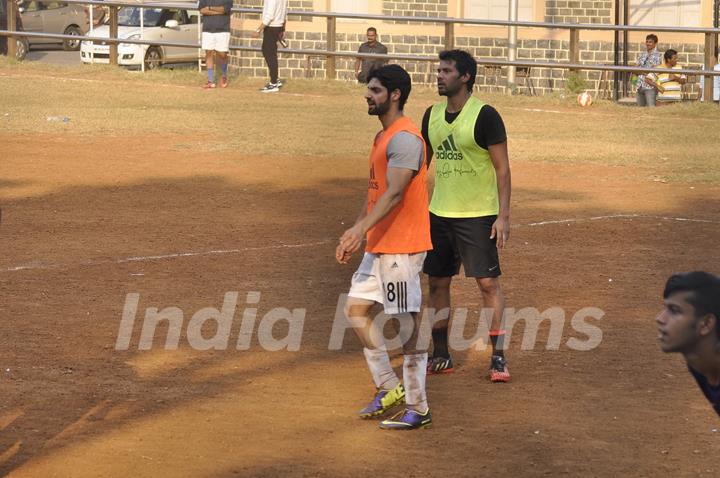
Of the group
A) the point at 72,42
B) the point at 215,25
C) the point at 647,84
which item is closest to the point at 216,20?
the point at 215,25

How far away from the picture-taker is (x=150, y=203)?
15602 mm

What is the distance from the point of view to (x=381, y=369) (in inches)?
307

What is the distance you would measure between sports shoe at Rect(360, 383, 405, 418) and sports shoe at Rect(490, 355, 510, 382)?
99 centimetres

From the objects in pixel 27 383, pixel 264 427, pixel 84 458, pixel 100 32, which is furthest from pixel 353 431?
pixel 100 32

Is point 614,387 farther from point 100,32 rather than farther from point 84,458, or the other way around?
point 100,32

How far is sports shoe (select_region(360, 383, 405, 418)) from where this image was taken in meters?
7.77

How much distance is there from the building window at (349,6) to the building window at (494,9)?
8.12ft

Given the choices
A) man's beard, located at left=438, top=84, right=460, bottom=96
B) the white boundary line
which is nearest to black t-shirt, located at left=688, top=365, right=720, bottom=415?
man's beard, located at left=438, top=84, right=460, bottom=96

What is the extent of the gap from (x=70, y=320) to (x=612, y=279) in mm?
4634

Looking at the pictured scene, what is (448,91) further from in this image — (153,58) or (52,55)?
(52,55)

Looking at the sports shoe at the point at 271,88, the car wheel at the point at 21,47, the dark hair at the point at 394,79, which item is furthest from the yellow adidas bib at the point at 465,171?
the car wheel at the point at 21,47

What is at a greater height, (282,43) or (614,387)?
(282,43)

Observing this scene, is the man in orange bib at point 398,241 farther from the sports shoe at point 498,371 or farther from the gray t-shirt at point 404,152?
the sports shoe at point 498,371

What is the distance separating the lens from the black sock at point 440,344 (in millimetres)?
8812
